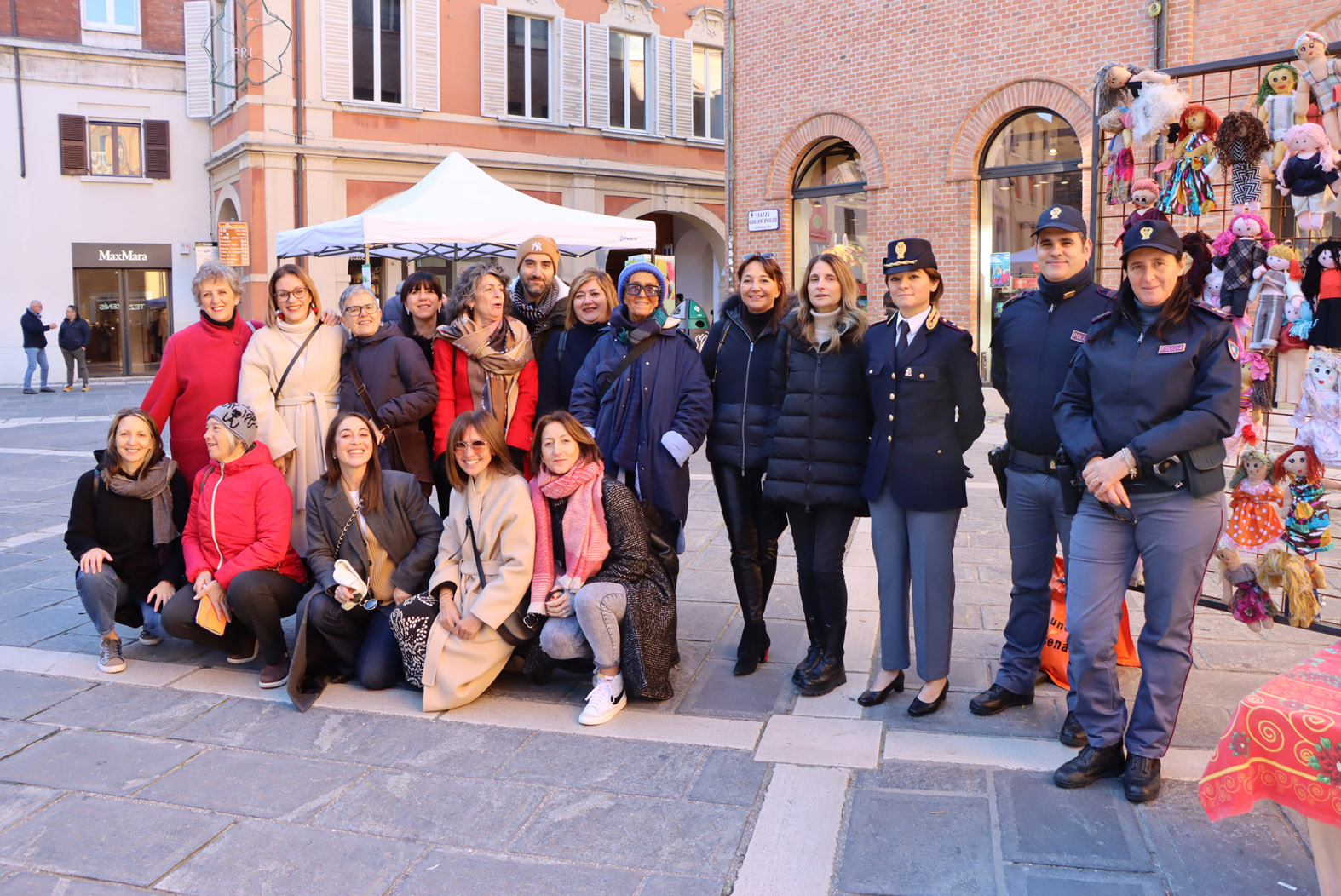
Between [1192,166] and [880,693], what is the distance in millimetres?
2548

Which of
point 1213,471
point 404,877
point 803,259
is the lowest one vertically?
point 404,877

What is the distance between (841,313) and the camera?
4.52 m

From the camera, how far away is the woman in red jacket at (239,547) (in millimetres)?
4953

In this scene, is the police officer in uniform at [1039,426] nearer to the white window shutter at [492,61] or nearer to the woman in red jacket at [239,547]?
the woman in red jacket at [239,547]

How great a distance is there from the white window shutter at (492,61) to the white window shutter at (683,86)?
417cm

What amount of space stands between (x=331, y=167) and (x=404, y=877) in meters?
20.4

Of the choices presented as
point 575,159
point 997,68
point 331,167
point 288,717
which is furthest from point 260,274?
point 288,717

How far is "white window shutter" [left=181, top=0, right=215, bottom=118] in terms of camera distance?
75.5 ft

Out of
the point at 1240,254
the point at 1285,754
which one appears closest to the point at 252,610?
the point at 1285,754

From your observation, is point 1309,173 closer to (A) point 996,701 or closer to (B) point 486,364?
(A) point 996,701

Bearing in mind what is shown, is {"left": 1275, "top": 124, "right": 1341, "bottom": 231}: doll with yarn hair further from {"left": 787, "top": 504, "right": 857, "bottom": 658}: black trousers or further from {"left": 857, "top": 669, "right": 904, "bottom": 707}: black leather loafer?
{"left": 857, "top": 669, "right": 904, "bottom": 707}: black leather loafer

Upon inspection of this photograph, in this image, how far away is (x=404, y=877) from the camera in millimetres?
3250

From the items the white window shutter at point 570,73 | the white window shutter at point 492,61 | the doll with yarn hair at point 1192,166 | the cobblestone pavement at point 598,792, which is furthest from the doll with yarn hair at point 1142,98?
the white window shutter at point 570,73

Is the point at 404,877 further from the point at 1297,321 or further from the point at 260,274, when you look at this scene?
the point at 260,274
